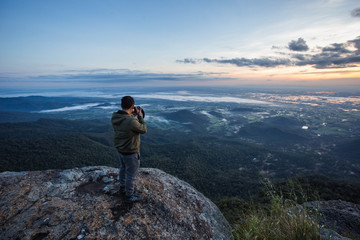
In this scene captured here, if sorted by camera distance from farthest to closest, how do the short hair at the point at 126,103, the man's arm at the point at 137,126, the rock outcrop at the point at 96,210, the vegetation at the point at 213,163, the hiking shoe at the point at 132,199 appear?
the vegetation at the point at 213,163 < the hiking shoe at the point at 132,199 < the short hair at the point at 126,103 < the man's arm at the point at 137,126 < the rock outcrop at the point at 96,210

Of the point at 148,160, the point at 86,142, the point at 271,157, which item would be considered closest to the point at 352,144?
the point at 271,157

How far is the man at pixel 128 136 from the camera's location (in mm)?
4781

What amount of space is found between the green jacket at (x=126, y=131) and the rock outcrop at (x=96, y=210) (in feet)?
6.16

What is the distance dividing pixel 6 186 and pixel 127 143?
4.85 meters

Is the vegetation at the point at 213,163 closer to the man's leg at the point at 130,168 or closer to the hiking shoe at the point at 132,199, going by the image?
the hiking shoe at the point at 132,199

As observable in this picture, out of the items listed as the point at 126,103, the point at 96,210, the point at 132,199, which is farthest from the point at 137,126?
the point at 96,210

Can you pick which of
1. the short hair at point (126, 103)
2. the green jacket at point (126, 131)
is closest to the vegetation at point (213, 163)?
the green jacket at point (126, 131)

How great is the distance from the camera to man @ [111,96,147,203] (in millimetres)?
4781

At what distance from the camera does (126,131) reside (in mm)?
4809

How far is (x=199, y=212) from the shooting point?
19.8ft

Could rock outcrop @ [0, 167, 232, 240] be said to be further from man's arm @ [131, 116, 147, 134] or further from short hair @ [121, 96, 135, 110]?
short hair @ [121, 96, 135, 110]

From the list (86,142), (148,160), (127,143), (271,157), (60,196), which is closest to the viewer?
(127,143)

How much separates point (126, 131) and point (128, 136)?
0.17m

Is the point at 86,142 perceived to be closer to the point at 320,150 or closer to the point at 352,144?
the point at 320,150
